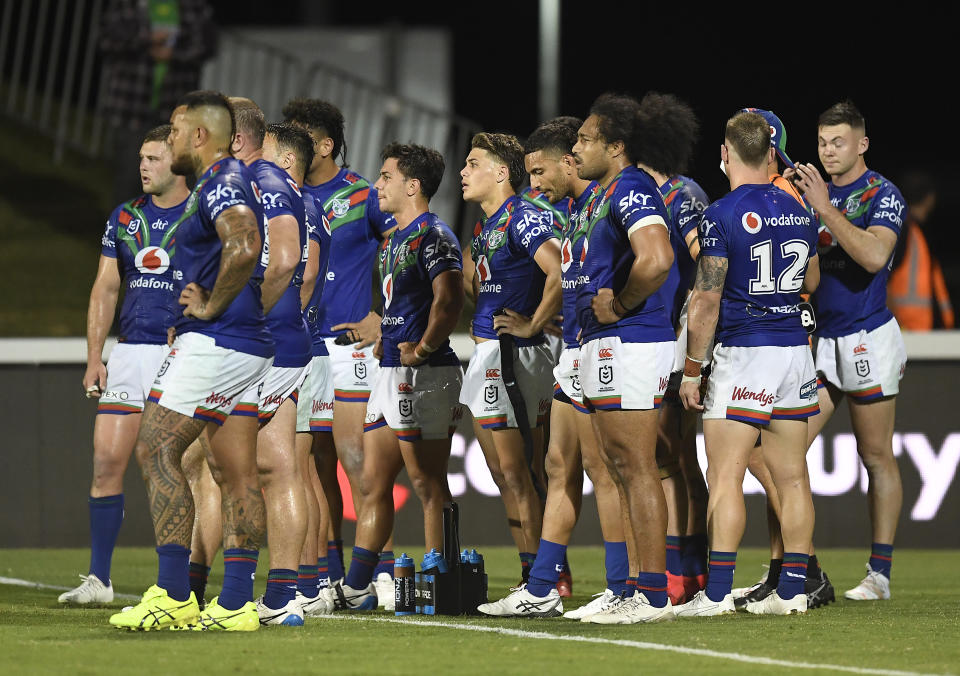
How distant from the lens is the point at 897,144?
814 inches

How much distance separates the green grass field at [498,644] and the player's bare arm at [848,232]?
1.85 metres

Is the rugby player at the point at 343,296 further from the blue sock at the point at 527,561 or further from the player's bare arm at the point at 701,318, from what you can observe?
the player's bare arm at the point at 701,318

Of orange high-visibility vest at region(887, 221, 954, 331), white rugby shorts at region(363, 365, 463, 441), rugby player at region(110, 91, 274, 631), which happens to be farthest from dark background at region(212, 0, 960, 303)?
rugby player at region(110, 91, 274, 631)

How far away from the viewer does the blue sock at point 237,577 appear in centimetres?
714

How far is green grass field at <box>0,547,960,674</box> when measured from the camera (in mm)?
6062

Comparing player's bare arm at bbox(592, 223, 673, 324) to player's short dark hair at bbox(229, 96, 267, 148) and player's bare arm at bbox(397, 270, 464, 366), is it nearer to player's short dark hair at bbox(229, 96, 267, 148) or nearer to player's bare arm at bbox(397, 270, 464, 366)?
player's bare arm at bbox(397, 270, 464, 366)

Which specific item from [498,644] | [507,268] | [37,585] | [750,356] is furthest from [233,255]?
[37,585]

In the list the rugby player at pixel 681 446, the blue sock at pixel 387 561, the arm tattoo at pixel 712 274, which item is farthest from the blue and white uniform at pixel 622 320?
the blue sock at pixel 387 561

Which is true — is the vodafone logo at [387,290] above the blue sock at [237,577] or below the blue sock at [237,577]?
above

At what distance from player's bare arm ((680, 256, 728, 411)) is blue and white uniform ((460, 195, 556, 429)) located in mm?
1183

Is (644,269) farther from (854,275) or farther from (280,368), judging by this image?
(854,275)

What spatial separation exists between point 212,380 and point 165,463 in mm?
404

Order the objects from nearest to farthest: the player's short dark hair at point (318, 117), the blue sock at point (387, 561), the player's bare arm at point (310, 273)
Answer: the player's bare arm at point (310, 273) < the player's short dark hair at point (318, 117) < the blue sock at point (387, 561)

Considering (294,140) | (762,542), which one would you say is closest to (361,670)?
(294,140)
